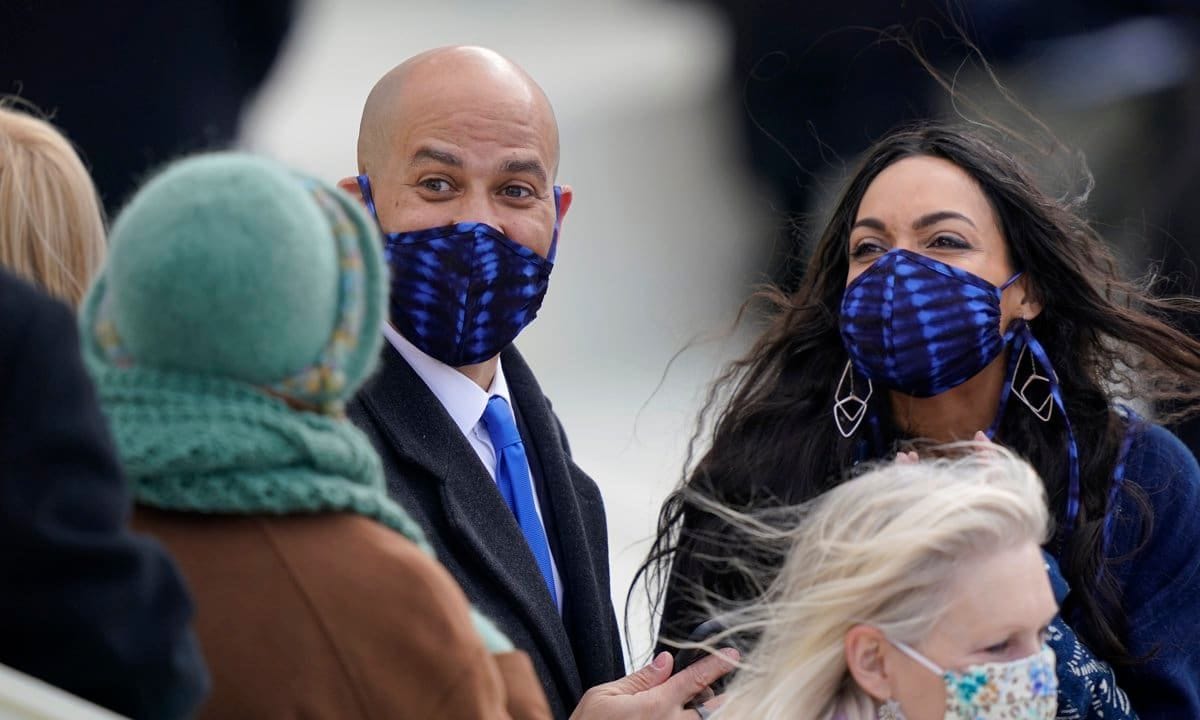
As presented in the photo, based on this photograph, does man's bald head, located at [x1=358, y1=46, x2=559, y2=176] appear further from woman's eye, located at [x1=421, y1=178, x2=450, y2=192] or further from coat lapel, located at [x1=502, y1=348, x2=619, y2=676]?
coat lapel, located at [x1=502, y1=348, x2=619, y2=676]

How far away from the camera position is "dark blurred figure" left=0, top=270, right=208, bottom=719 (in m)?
1.32

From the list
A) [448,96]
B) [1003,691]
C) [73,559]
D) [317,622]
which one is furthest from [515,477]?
[73,559]

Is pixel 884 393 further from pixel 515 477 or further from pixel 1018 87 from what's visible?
pixel 1018 87

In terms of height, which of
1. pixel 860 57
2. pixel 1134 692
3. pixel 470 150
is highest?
pixel 860 57

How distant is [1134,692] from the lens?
2.69 m

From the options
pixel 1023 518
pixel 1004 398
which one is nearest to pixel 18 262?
pixel 1023 518

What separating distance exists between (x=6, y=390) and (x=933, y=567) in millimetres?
1387

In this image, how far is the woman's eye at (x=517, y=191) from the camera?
118 inches

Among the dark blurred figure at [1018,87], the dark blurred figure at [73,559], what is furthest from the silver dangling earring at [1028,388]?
the dark blurred figure at [73,559]

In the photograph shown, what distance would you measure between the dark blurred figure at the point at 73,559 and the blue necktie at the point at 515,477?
1.47 meters

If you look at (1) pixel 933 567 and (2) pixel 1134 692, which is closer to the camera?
(1) pixel 933 567

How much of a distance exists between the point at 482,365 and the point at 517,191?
36 centimetres

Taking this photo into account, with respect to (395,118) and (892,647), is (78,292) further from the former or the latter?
(892,647)

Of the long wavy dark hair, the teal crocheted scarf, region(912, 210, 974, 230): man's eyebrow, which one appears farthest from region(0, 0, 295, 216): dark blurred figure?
the teal crocheted scarf
